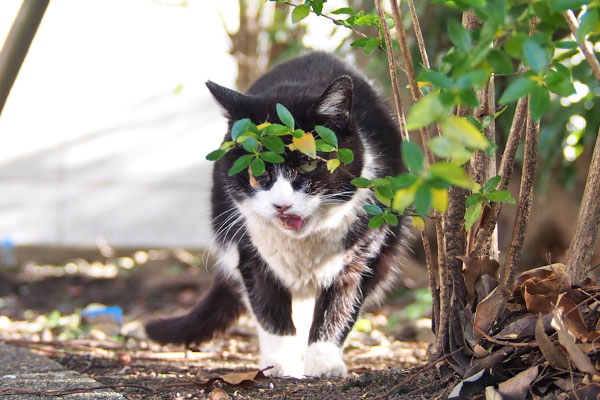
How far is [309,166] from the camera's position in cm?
229

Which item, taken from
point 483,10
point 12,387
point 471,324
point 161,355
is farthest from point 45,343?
point 483,10

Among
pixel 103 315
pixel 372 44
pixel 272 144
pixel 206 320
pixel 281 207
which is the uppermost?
pixel 372 44

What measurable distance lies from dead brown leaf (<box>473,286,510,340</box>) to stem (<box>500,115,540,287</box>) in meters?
0.16

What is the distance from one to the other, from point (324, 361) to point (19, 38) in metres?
1.34

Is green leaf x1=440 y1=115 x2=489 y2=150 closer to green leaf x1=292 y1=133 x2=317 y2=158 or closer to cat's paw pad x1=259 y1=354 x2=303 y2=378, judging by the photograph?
green leaf x1=292 y1=133 x2=317 y2=158

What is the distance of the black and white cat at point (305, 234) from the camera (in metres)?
2.29

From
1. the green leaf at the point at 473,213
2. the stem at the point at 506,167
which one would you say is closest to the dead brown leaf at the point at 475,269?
the stem at the point at 506,167

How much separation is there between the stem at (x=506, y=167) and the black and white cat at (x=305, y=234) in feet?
2.20

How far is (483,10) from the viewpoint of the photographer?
99cm

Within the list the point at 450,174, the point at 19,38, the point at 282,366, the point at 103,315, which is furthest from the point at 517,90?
the point at 103,315

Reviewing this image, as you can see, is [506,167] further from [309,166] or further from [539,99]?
[309,166]

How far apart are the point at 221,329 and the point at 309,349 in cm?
65

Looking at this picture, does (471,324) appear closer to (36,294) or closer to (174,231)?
(36,294)

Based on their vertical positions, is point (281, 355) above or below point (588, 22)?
below
